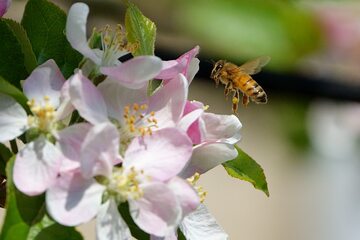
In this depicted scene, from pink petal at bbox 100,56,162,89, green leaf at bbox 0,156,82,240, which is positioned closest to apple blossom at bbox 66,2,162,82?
pink petal at bbox 100,56,162,89

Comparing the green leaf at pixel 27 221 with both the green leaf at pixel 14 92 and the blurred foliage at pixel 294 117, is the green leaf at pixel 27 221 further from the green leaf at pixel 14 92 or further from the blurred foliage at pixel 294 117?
the blurred foliage at pixel 294 117

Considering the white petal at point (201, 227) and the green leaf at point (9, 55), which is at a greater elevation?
the green leaf at point (9, 55)

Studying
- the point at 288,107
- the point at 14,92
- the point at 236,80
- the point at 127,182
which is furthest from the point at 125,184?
the point at 288,107

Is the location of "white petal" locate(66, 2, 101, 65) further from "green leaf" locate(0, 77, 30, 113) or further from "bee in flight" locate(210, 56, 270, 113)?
"bee in flight" locate(210, 56, 270, 113)

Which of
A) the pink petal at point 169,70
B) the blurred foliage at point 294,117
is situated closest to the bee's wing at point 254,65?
the pink petal at point 169,70

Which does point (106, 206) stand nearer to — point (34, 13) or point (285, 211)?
point (34, 13)

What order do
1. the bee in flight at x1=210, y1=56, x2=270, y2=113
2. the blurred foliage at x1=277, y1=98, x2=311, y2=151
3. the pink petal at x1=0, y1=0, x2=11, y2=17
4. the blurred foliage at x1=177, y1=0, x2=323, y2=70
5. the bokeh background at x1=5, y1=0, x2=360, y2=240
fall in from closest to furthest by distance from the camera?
1. the pink petal at x1=0, y1=0, x2=11, y2=17
2. the bee in flight at x1=210, y1=56, x2=270, y2=113
3. the blurred foliage at x1=177, y1=0, x2=323, y2=70
4. the bokeh background at x1=5, y1=0, x2=360, y2=240
5. the blurred foliage at x1=277, y1=98, x2=311, y2=151
